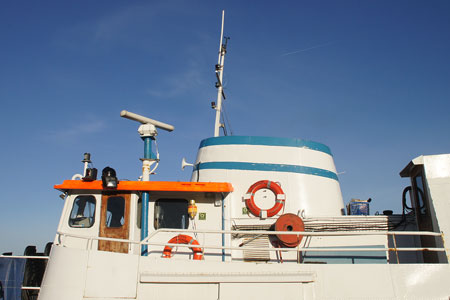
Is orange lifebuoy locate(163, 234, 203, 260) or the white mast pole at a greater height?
the white mast pole

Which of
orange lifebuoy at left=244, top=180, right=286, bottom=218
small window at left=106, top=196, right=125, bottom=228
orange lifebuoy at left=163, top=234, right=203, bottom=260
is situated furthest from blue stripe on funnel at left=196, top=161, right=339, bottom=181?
small window at left=106, top=196, right=125, bottom=228

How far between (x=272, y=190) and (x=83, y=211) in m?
5.33

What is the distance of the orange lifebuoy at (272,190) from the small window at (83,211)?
4330 mm

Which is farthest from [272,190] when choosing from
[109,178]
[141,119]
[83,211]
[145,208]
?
[83,211]

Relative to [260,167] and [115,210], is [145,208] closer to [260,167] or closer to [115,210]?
[115,210]

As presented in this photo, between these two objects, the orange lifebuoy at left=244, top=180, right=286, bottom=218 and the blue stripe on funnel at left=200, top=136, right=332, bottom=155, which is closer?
the orange lifebuoy at left=244, top=180, right=286, bottom=218

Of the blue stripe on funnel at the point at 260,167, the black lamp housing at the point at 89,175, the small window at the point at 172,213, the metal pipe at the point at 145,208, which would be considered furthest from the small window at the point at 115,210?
the blue stripe on funnel at the point at 260,167

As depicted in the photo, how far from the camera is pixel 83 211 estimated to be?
9.55 meters

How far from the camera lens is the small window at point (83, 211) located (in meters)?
9.44

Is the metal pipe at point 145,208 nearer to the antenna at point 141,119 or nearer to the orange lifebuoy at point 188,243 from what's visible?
the orange lifebuoy at point 188,243

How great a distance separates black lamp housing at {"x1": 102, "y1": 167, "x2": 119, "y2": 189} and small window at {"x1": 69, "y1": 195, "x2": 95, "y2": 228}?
835 mm

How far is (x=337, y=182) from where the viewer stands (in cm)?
1291

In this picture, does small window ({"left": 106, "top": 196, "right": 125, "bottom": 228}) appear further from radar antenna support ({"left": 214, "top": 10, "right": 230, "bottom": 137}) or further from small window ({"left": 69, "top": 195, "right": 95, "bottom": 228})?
radar antenna support ({"left": 214, "top": 10, "right": 230, "bottom": 137})

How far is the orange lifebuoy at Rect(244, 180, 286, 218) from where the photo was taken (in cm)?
1055
